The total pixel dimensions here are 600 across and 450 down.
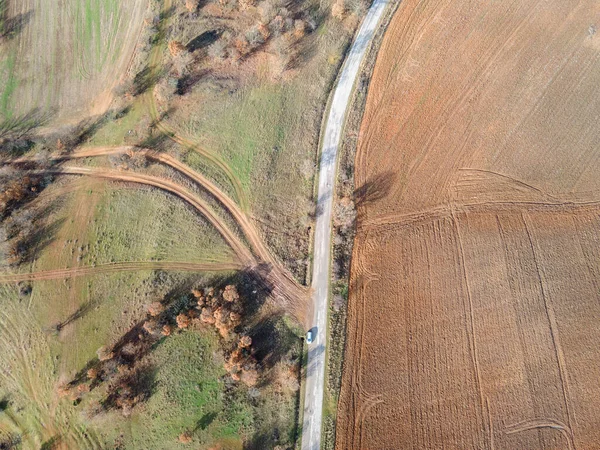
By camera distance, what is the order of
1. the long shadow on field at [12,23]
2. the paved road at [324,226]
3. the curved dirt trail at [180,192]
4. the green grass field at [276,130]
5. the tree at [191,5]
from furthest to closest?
the long shadow on field at [12,23] < the tree at [191,5] < the green grass field at [276,130] < the curved dirt trail at [180,192] < the paved road at [324,226]

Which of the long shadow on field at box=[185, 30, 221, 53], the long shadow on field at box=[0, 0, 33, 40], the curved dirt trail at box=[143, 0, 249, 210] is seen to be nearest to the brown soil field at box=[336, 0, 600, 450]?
the curved dirt trail at box=[143, 0, 249, 210]

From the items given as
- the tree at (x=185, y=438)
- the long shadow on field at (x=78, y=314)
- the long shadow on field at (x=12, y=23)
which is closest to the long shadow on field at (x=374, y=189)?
the tree at (x=185, y=438)

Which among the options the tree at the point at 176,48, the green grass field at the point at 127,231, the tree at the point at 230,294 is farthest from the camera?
the tree at the point at 176,48

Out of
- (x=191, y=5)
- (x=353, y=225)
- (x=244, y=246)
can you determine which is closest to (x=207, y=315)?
(x=244, y=246)

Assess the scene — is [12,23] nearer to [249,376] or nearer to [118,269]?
[118,269]

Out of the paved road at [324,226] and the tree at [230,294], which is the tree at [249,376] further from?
the tree at [230,294]

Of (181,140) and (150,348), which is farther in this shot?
(181,140)
